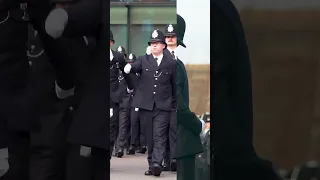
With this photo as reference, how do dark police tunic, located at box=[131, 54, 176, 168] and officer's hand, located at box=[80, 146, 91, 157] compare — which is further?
dark police tunic, located at box=[131, 54, 176, 168]

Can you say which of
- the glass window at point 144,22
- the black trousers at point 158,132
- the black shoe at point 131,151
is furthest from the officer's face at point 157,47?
the glass window at point 144,22

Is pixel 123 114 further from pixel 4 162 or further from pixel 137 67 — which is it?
pixel 4 162

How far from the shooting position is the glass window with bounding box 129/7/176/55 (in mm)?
A: 9660

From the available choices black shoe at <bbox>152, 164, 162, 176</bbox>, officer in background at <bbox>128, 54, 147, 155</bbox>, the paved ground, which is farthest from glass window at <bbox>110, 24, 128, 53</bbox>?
black shoe at <bbox>152, 164, 162, 176</bbox>

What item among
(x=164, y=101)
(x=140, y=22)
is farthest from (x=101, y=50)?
(x=140, y=22)

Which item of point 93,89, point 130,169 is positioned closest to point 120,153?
point 130,169

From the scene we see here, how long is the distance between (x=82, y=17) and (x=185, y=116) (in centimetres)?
49

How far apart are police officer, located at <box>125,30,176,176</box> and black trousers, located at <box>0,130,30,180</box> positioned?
3575mm

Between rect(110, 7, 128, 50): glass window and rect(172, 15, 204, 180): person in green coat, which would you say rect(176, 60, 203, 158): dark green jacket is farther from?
rect(110, 7, 128, 50): glass window

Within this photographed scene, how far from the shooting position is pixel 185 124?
2.22m

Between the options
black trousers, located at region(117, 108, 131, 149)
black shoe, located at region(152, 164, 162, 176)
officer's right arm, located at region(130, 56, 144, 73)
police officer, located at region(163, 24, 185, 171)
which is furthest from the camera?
→ black trousers, located at region(117, 108, 131, 149)

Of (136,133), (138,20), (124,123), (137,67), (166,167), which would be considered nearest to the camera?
(137,67)

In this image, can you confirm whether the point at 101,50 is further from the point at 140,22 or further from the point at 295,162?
the point at 140,22

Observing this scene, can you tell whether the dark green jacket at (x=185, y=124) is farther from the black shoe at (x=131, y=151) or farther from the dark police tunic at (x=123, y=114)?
the black shoe at (x=131, y=151)
